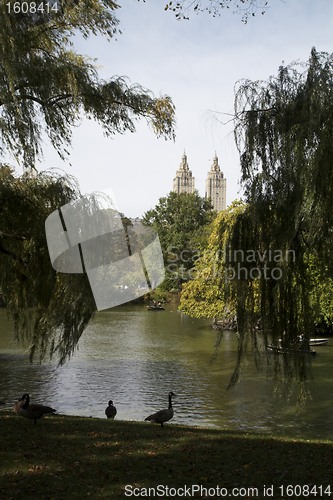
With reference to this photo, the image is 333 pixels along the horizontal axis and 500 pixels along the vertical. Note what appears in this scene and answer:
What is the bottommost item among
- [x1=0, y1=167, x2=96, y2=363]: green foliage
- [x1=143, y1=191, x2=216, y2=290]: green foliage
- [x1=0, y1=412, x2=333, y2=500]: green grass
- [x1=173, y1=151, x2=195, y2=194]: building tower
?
[x1=0, y1=412, x2=333, y2=500]: green grass

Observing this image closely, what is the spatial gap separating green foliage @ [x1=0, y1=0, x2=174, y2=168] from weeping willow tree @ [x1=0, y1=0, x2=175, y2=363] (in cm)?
2

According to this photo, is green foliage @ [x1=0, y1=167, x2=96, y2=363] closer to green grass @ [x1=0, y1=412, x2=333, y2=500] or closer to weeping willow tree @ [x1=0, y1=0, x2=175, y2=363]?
weeping willow tree @ [x1=0, y1=0, x2=175, y2=363]

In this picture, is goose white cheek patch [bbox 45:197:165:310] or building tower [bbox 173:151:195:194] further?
building tower [bbox 173:151:195:194]

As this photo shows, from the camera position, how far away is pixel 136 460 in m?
7.23

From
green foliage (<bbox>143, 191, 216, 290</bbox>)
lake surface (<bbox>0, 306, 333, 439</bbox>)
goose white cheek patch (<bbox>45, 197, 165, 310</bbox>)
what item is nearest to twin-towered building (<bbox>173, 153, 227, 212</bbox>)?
green foliage (<bbox>143, 191, 216, 290</bbox>)

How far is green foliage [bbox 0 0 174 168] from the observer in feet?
29.3

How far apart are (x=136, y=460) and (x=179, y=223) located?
56809mm

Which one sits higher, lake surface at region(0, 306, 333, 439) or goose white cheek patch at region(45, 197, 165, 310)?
goose white cheek patch at region(45, 197, 165, 310)

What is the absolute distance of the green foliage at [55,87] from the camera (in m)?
8.93

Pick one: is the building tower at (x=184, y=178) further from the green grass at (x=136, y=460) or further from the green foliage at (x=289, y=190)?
the green grass at (x=136, y=460)

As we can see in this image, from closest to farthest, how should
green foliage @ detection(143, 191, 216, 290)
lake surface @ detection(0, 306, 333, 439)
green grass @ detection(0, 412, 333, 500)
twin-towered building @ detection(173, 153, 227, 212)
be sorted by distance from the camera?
1. green grass @ detection(0, 412, 333, 500)
2. lake surface @ detection(0, 306, 333, 439)
3. green foliage @ detection(143, 191, 216, 290)
4. twin-towered building @ detection(173, 153, 227, 212)

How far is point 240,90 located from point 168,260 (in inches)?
1899

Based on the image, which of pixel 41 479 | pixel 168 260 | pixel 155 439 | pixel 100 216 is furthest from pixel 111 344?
pixel 168 260

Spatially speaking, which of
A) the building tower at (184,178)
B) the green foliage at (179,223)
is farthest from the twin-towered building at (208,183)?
the green foliage at (179,223)
